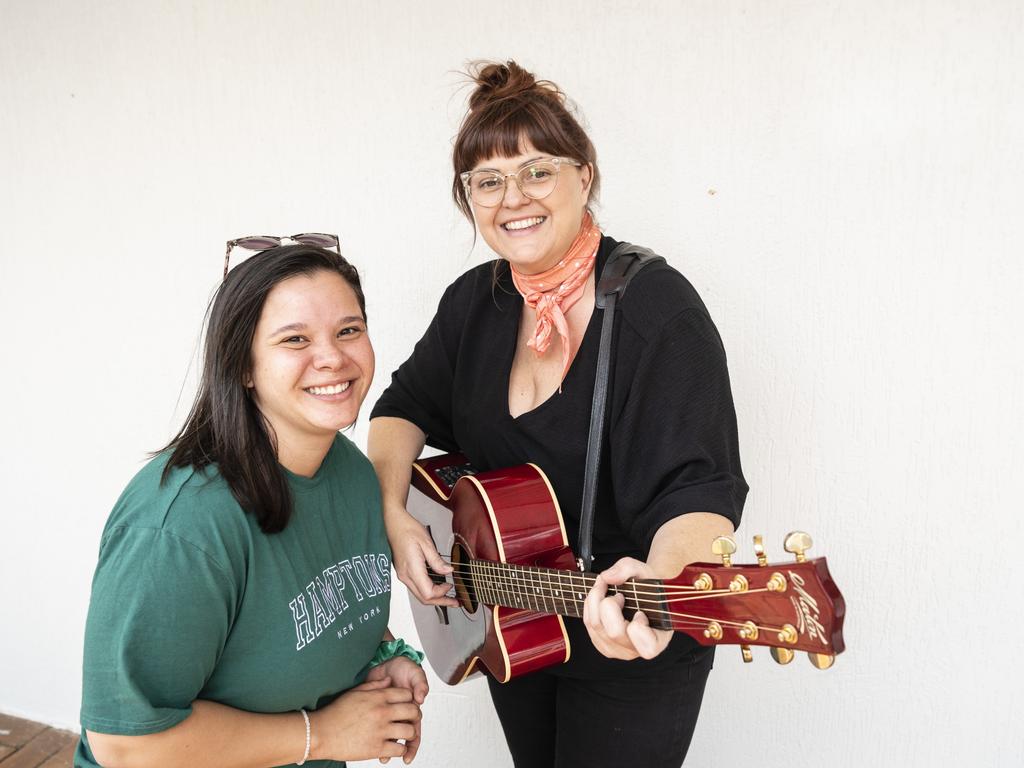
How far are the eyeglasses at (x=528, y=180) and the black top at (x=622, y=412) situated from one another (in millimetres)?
189

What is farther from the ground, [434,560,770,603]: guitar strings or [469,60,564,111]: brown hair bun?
[469,60,564,111]: brown hair bun

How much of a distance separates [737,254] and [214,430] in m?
1.39

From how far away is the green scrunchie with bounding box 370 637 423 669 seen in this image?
1.66 m

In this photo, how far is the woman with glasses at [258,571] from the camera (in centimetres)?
122

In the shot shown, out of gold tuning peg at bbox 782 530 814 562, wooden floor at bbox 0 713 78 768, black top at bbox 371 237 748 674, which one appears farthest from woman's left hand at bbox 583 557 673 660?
wooden floor at bbox 0 713 78 768

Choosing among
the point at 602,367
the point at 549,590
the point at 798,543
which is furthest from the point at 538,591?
the point at 798,543

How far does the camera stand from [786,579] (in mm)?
1089

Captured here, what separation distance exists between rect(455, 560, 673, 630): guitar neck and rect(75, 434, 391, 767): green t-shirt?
22 centimetres

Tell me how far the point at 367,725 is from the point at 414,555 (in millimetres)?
373

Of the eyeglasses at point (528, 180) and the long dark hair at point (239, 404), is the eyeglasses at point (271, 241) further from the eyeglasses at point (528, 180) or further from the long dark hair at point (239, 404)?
the eyeglasses at point (528, 180)

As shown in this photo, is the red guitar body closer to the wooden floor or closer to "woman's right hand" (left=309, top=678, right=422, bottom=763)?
"woman's right hand" (left=309, top=678, right=422, bottom=763)

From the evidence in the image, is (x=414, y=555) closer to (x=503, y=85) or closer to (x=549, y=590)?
(x=549, y=590)

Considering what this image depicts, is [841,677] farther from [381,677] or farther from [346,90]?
[346,90]

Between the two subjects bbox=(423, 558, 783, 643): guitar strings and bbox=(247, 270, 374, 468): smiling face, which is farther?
bbox=(247, 270, 374, 468): smiling face
